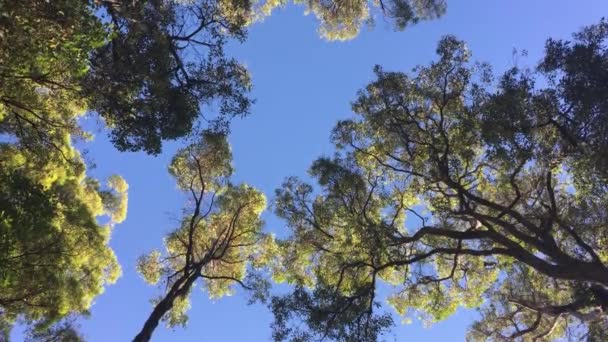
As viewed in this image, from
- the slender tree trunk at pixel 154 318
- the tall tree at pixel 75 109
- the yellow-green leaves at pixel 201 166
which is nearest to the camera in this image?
the tall tree at pixel 75 109

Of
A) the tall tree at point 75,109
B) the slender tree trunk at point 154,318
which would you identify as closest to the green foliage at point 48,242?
the tall tree at point 75,109

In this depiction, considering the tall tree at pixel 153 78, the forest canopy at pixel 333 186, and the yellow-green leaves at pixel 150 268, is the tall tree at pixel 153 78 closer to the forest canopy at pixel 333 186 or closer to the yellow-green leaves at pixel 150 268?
the forest canopy at pixel 333 186

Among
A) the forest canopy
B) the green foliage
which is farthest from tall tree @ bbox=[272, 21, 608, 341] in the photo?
the green foliage

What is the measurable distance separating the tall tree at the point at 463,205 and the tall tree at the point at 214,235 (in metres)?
1.05

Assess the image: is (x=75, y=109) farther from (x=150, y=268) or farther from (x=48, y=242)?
(x=150, y=268)

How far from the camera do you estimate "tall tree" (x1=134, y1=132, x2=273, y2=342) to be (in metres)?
16.5

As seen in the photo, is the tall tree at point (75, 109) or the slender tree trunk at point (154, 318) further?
the slender tree trunk at point (154, 318)

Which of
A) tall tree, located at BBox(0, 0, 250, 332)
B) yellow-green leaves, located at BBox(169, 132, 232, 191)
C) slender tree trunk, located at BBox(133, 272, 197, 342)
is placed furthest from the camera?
yellow-green leaves, located at BBox(169, 132, 232, 191)

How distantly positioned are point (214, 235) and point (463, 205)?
7491 millimetres

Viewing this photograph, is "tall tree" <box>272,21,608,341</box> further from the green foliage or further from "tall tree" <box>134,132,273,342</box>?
the green foliage

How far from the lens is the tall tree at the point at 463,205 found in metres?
13.0

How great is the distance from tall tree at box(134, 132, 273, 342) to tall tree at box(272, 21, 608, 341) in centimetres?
105

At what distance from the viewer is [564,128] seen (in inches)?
523

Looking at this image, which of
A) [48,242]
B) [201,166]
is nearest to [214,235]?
[201,166]
